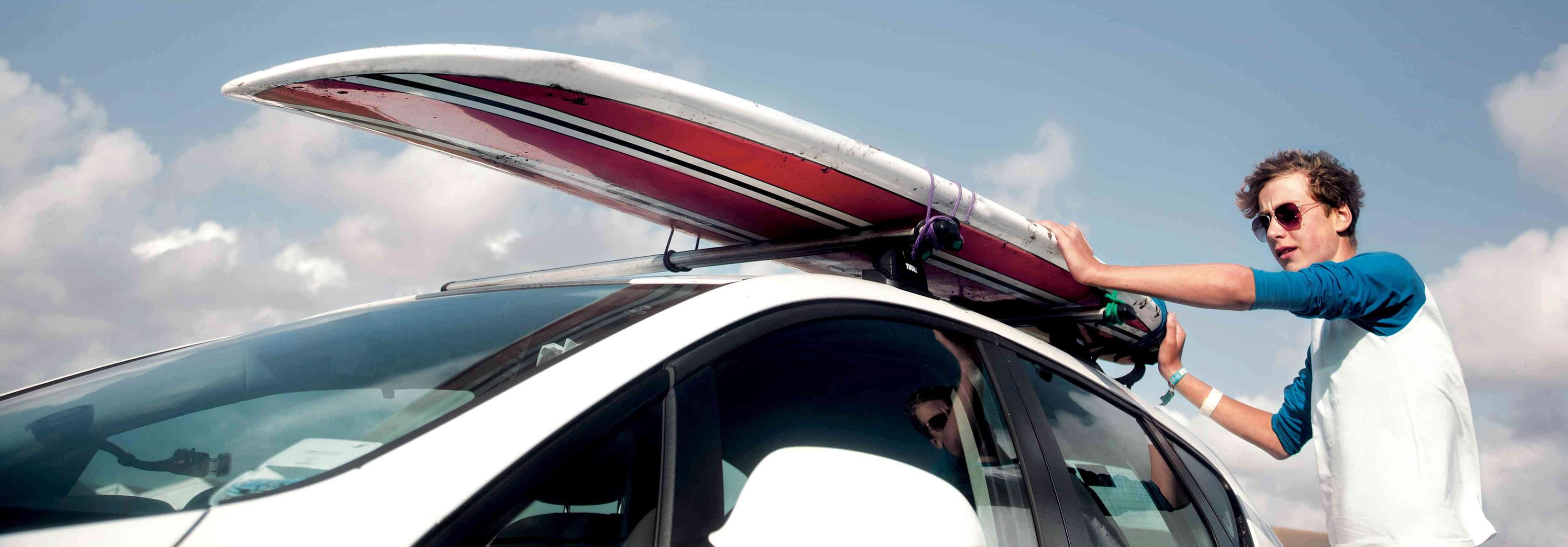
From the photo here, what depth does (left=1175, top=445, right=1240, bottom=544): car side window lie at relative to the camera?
95.8 inches

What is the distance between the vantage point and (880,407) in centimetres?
169

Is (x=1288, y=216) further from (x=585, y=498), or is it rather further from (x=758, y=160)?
(x=585, y=498)

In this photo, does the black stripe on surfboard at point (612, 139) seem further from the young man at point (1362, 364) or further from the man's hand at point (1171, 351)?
the man's hand at point (1171, 351)

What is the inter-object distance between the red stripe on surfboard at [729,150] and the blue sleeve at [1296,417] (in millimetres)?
1465

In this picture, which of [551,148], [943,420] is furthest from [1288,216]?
[551,148]

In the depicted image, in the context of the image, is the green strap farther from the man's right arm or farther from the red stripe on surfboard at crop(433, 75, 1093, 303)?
the man's right arm

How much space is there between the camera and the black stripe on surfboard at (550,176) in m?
2.14

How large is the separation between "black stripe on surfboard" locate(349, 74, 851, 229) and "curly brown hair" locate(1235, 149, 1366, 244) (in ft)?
4.52

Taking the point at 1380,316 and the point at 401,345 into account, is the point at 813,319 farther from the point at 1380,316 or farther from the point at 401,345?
the point at 1380,316

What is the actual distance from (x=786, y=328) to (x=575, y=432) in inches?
21.2

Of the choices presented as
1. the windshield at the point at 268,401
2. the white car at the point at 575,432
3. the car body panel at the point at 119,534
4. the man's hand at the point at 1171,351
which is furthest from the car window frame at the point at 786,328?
the man's hand at the point at 1171,351

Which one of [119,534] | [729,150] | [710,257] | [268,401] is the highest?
[710,257]

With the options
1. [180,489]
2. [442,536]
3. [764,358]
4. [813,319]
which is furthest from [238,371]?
[813,319]

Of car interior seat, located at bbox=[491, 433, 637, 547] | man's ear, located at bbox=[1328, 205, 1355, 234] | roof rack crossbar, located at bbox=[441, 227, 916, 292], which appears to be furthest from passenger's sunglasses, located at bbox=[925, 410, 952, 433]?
man's ear, located at bbox=[1328, 205, 1355, 234]
